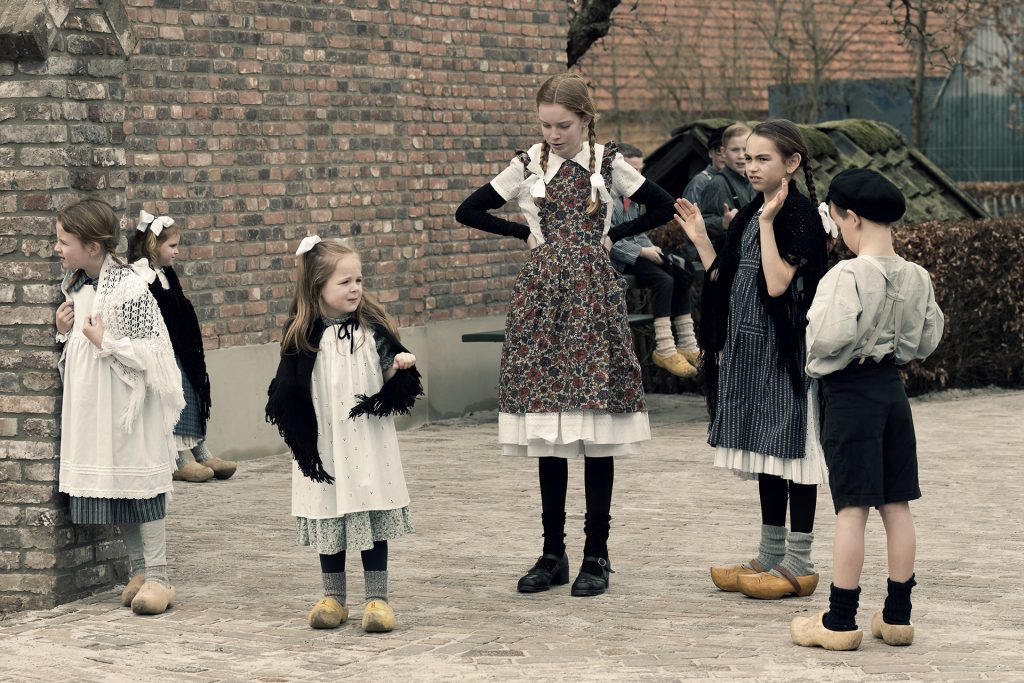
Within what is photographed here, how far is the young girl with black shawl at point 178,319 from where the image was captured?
888 centimetres

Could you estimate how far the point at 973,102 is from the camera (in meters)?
23.8

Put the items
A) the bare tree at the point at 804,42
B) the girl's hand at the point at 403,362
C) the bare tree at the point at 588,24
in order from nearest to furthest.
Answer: the girl's hand at the point at 403,362
the bare tree at the point at 588,24
the bare tree at the point at 804,42

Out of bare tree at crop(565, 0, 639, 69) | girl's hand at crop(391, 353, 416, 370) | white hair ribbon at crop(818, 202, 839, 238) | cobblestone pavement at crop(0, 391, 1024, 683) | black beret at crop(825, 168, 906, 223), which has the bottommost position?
cobblestone pavement at crop(0, 391, 1024, 683)

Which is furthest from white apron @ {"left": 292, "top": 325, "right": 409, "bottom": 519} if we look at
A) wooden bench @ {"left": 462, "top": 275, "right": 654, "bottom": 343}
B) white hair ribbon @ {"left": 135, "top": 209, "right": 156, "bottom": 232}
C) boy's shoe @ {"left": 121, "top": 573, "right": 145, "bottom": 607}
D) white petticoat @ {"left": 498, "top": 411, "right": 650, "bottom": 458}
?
wooden bench @ {"left": 462, "top": 275, "right": 654, "bottom": 343}

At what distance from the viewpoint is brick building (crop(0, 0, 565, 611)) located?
6586mm

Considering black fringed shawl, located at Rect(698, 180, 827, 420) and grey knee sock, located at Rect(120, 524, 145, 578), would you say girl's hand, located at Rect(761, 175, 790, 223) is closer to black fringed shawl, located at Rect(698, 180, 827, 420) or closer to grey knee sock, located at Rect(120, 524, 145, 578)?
black fringed shawl, located at Rect(698, 180, 827, 420)

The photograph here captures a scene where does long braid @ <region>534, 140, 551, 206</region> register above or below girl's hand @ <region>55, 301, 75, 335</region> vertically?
above

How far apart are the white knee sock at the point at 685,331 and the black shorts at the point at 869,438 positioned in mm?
5705

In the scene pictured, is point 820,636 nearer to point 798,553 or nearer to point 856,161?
point 798,553

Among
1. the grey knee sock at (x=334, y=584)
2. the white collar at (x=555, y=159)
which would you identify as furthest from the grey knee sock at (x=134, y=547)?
the white collar at (x=555, y=159)

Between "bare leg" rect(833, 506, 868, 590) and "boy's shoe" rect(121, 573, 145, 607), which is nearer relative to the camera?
"bare leg" rect(833, 506, 868, 590)

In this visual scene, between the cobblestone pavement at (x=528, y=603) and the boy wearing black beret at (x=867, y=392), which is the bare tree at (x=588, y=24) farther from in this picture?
the boy wearing black beret at (x=867, y=392)

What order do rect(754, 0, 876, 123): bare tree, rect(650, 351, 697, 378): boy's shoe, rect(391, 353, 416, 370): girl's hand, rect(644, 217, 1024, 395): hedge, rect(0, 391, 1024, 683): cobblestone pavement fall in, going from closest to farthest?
1. rect(0, 391, 1024, 683): cobblestone pavement
2. rect(391, 353, 416, 370): girl's hand
3. rect(650, 351, 697, 378): boy's shoe
4. rect(644, 217, 1024, 395): hedge
5. rect(754, 0, 876, 123): bare tree

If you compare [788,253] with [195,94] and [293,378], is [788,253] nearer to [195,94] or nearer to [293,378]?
[293,378]
